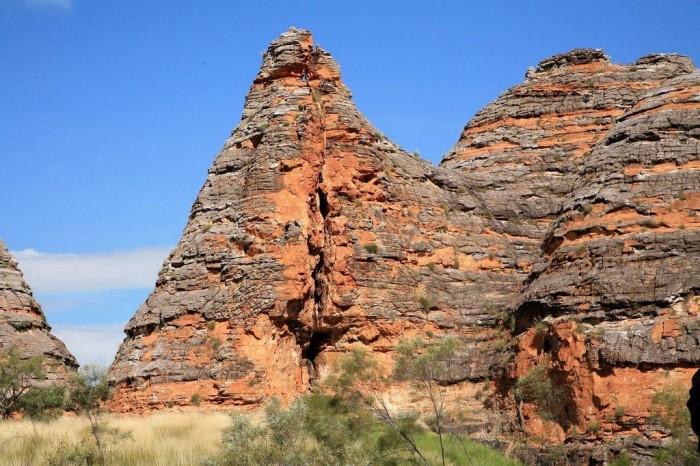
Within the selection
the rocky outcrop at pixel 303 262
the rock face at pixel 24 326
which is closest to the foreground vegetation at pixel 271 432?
the rocky outcrop at pixel 303 262

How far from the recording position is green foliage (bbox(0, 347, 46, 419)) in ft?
117

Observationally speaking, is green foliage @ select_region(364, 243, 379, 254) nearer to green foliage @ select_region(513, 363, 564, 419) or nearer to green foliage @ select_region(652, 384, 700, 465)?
green foliage @ select_region(513, 363, 564, 419)

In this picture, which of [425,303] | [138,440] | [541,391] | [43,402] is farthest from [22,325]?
[541,391]

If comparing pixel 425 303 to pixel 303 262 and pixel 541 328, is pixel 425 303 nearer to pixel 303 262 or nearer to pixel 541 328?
pixel 303 262

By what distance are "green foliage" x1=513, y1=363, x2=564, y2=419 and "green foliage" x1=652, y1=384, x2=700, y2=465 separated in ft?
10.4

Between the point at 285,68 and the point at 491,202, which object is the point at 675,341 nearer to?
the point at 491,202

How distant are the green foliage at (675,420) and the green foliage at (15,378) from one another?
2069 cm

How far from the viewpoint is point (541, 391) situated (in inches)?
1224

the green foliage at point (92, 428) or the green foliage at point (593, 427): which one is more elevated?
the green foliage at point (92, 428)

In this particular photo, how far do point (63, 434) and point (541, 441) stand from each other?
13.9 meters

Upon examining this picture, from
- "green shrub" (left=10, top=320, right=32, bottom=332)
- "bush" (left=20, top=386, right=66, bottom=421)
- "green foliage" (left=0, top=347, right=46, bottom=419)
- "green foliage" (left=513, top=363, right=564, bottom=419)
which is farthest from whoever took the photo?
"green shrub" (left=10, top=320, right=32, bottom=332)

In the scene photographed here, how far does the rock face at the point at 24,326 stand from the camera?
3916cm

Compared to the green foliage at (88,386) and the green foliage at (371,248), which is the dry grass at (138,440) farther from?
the green foliage at (371,248)

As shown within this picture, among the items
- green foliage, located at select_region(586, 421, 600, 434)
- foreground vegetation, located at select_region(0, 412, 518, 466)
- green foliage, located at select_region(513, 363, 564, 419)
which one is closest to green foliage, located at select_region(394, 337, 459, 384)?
foreground vegetation, located at select_region(0, 412, 518, 466)
